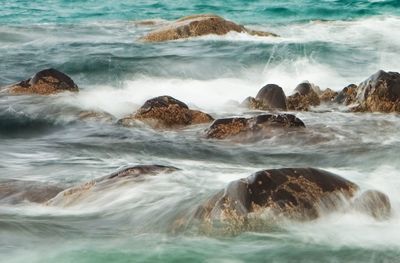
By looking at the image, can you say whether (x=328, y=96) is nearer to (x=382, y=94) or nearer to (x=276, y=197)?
(x=382, y=94)

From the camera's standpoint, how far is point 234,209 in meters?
5.36

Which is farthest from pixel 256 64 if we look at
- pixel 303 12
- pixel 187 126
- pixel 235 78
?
pixel 303 12

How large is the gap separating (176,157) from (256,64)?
8.05 meters

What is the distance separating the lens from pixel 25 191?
6.50 meters

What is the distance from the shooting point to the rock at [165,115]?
31.7 ft

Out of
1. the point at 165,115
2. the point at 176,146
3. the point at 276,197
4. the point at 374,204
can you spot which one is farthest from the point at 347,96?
the point at 276,197

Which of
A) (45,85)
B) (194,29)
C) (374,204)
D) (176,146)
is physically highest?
(194,29)

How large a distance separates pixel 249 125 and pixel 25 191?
3.36 metres

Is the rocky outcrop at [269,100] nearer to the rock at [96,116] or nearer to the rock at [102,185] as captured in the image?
the rock at [96,116]

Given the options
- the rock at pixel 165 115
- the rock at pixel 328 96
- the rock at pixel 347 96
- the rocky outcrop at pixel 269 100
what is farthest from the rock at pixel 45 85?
the rock at pixel 347 96

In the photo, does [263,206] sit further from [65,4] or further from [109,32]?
[65,4]

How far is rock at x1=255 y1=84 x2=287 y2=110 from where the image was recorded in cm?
1075

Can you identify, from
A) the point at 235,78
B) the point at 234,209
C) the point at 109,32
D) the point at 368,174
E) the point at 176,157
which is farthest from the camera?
the point at 109,32

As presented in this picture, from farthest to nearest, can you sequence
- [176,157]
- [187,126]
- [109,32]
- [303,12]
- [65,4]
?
[65,4] → [303,12] → [109,32] → [187,126] → [176,157]
